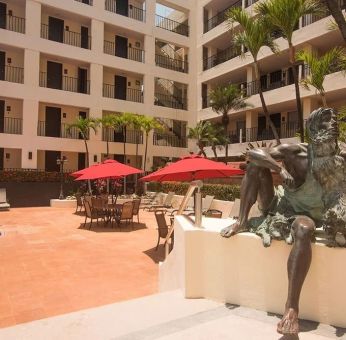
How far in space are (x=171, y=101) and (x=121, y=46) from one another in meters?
6.58

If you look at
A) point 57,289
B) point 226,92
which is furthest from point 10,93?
point 57,289

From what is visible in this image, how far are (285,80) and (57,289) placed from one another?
24271mm

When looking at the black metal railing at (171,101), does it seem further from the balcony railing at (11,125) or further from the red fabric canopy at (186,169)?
the red fabric canopy at (186,169)

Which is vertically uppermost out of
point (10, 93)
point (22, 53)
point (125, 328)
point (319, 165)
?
point (22, 53)

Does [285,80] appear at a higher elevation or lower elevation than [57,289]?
higher

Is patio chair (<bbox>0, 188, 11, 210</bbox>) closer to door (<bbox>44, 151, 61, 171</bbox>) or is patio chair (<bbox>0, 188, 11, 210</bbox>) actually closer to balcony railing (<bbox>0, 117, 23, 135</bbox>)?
balcony railing (<bbox>0, 117, 23, 135</bbox>)

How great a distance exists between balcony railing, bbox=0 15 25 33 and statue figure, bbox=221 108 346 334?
2719cm

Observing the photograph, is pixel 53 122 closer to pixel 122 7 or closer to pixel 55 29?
pixel 55 29

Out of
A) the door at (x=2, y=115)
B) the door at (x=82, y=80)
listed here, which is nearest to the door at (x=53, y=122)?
the door at (x=82, y=80)

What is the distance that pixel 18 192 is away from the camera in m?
23.1

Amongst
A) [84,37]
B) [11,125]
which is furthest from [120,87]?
[11,125]

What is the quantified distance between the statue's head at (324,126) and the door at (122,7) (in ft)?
101

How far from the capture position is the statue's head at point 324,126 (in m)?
3.66

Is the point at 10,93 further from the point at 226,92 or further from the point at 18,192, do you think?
the point at 226,92
